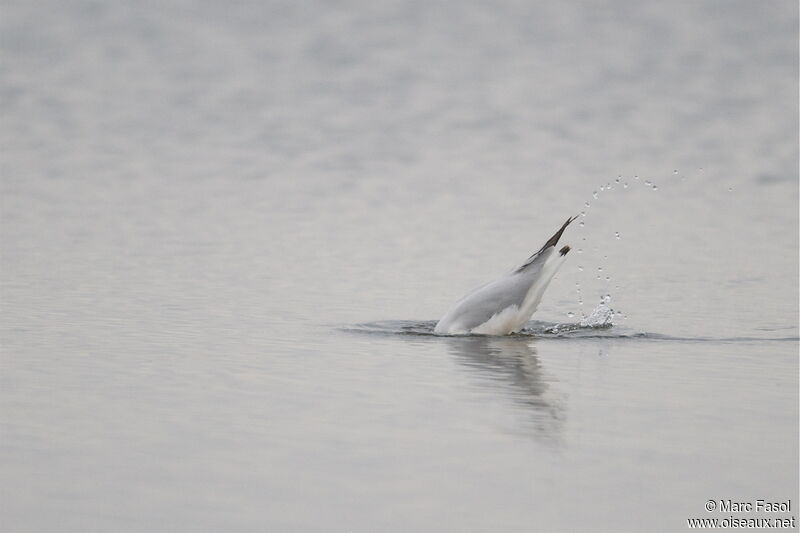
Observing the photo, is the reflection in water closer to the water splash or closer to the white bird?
the white bird

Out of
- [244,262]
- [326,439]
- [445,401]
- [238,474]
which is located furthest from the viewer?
[244,262]

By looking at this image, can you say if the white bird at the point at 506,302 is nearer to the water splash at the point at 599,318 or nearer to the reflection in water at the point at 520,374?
the reflection in water at the point at 520,374

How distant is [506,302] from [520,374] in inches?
91.0

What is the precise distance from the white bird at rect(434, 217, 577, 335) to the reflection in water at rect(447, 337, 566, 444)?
0.47 ft

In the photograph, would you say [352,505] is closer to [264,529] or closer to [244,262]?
[264,529]

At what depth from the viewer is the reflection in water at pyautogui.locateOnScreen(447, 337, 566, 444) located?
685 cm

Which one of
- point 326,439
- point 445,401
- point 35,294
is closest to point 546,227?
point 35,294

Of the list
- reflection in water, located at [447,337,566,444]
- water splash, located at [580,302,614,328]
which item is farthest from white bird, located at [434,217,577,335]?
water splash, located at [580,302,614,328]

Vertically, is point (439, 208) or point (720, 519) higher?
point (439, 208)

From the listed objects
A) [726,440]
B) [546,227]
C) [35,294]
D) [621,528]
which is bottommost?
[621,528]

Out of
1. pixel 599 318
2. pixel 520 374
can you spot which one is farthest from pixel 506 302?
pixel 520 374

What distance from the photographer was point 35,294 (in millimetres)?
11383

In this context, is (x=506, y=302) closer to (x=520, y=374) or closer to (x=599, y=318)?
(x=599, y=318)

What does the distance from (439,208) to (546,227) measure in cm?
181
